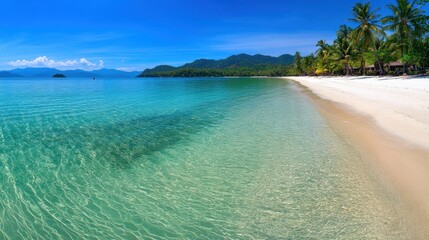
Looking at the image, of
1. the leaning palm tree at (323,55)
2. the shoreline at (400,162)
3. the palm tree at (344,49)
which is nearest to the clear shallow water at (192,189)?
the shoreline at (400,162)

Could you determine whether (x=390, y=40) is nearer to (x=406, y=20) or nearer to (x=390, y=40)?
(x=390, y=40)

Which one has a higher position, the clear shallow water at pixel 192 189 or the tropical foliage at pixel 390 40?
the tropical foliage at pixel 390 40

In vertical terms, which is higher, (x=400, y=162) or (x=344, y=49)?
(x=344, y=49)

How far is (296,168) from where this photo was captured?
7.55 m

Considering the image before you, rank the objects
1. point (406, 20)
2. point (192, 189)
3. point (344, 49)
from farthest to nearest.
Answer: point (344, 49) → point (406, 20) → point (192, 189)

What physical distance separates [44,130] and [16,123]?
11.7 feet

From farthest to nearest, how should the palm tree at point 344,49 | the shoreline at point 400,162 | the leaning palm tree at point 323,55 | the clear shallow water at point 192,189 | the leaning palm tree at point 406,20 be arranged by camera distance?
the leaning palm tree at point 323,55 → the palm tree at point 344,49 → the leaning palm tree at point 406,20 → the shoreline at point 400,162 → the clear shallow water at point 192,189

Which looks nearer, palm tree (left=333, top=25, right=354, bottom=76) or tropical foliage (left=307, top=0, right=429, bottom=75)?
tropical foliage (left=307, top=0, right=429, bottom=75)

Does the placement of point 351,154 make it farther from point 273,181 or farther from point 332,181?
point 273,181

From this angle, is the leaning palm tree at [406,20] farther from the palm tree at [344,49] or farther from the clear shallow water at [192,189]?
the clear shallow water at [192,189]

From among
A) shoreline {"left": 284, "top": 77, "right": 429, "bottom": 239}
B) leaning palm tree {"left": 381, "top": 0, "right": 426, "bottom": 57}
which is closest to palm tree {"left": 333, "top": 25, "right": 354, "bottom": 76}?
leaning palm tree {"left": 381, "top": 0, "right": 426, "bottom": 57}

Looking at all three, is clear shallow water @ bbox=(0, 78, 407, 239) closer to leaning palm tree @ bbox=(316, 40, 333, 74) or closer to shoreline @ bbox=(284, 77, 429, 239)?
shoreline @ bbox=(284, 77, 429, 239)

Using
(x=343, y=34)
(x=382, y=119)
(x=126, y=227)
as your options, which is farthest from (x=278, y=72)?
(x=126, y=227)

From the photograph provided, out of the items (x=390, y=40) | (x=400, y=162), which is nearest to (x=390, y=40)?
(x=390, y=40)
